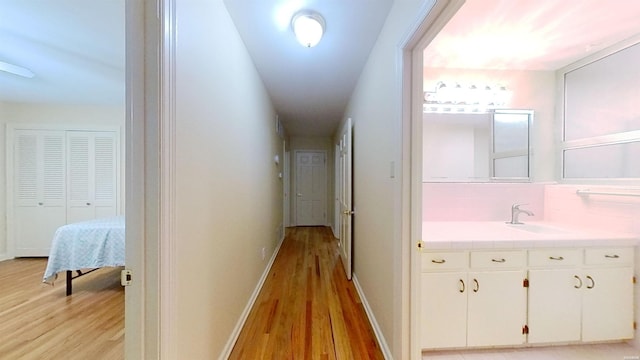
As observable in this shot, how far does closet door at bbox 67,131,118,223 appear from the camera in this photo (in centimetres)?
380

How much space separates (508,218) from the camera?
2.27m

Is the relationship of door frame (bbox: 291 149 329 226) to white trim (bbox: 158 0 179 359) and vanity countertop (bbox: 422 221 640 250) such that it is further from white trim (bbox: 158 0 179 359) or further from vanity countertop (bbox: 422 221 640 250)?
white trim (bbox: 158 0 179 359)

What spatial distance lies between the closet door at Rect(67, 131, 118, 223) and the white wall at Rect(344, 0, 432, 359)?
376 cm

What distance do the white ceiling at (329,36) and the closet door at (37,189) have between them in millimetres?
1038

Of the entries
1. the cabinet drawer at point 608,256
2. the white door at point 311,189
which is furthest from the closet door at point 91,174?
the cabinet drawer at point 608,256

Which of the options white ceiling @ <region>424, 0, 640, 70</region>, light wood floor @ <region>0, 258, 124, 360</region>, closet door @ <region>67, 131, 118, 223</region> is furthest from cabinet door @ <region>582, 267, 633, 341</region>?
closet door @ <region>67, 131, 118, 223</region>

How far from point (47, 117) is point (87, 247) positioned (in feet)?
8.61

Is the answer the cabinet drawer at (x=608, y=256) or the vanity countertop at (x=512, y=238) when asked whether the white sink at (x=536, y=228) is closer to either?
the vanity countertop at (x=512, y=238)

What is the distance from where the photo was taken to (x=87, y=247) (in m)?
2.61

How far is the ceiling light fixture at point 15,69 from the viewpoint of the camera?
8.07ft

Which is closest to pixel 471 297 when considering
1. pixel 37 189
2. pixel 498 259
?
pixel 498 259

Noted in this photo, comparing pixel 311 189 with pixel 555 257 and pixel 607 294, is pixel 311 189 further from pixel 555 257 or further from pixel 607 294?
pixel 607 294

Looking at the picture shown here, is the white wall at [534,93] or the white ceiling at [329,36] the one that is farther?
the white wall at [534,93]

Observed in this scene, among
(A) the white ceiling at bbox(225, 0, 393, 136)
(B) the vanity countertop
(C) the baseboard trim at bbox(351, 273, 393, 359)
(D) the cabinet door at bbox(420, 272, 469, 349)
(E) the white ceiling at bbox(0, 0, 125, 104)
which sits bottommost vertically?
(C) the baseboard trim at bbox(351, 273, 393, 359)
